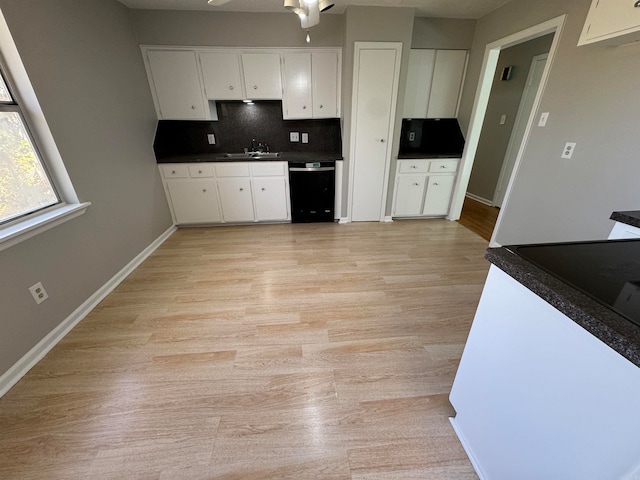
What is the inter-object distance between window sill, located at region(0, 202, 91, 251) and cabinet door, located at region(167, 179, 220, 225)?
4.14ft

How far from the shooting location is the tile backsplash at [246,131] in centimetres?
335

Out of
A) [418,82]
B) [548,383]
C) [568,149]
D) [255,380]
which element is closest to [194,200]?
[255,380]

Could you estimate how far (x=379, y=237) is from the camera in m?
3.10

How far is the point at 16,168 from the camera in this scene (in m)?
1.62

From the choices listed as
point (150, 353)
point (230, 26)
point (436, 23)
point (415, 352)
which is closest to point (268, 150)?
point (230, 26)

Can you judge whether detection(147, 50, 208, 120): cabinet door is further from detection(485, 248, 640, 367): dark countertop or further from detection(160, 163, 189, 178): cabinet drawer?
detection(485, 248, 640, 367): dark countertop

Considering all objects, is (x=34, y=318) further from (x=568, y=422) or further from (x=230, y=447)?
(x=568, y=422)

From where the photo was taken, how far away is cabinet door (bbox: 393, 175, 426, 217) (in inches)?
132

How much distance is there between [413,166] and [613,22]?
1910 mm

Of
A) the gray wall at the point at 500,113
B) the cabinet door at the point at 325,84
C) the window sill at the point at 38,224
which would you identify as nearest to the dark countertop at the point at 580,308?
the window sill at the point at 38,224

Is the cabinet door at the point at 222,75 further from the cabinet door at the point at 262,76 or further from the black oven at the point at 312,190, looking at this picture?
the black oven at the point at 312,190

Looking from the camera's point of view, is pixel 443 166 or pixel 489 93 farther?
pixel 443 166

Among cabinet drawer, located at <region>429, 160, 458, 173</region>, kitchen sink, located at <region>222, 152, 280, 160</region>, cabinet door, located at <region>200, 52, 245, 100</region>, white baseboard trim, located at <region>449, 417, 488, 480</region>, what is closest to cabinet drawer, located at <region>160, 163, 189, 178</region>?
kitchen sink, located at <region>222, 152, 280, 160</region>

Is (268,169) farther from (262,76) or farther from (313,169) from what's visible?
(262,76)
